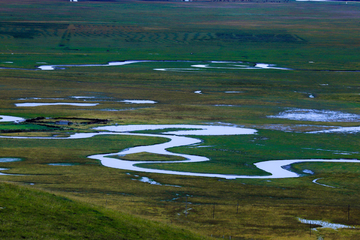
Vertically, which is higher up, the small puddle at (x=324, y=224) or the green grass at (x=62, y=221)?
the green grass at (x=62, y=221)

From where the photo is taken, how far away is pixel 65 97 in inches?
3009

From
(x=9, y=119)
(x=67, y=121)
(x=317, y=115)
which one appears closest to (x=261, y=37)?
(x=317, y=115)

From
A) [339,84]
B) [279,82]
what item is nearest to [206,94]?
[279,82]

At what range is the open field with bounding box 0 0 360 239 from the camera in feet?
108

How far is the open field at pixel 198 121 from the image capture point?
3294cm

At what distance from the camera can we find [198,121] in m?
62.4

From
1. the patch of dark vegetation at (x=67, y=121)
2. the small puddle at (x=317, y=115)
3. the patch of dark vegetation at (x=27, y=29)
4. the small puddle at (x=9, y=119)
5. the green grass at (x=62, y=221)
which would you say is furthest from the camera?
the patch of dark vegetation at (x=27, y=29)

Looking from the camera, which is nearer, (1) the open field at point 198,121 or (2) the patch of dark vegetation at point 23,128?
(1) the open field at point 198,121

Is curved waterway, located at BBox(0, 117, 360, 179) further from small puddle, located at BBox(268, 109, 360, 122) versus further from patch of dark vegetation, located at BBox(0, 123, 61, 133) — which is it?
small puddle, located at BBox(268, 109, 360, 122)

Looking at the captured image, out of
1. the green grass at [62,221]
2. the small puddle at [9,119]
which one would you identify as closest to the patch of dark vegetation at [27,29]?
the small puddle at [9,119]

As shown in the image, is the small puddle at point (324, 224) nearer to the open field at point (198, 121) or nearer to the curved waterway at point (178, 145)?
the open field at point (198, 121)

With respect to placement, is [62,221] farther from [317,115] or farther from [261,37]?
[261,37]

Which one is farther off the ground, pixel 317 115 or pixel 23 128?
pixel 317 115

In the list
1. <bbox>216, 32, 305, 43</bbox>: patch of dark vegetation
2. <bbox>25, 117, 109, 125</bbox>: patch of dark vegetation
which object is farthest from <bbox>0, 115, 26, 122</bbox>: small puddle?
<bbox>216, 32, 305, 43</bbox>: patch of dark vegetation
